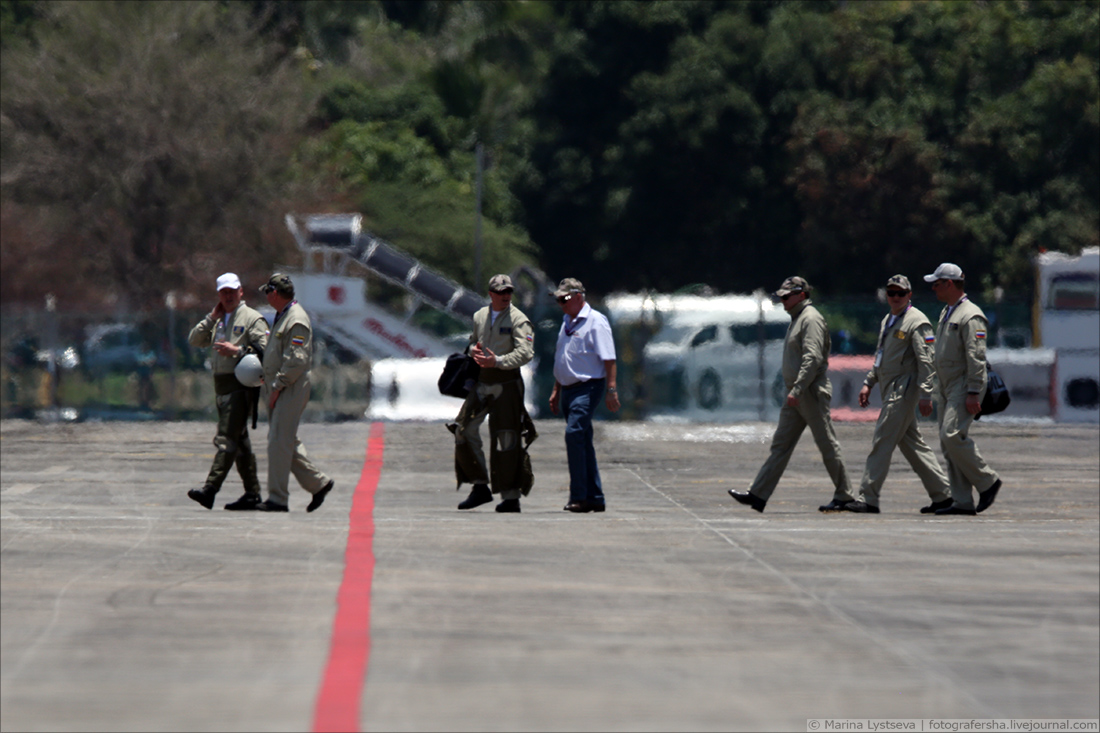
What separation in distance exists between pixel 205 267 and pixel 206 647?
37558 mm

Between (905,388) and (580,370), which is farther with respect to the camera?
(580,370)

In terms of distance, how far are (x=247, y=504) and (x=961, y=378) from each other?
18.1ft

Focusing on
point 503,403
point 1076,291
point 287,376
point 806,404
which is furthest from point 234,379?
point 1076,291

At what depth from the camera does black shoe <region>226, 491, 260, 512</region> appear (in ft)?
44.0

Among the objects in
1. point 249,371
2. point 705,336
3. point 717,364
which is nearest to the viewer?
point 249,371

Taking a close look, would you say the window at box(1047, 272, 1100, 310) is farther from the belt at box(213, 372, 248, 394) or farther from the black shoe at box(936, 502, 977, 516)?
the belt at box(213, 372, 248, 394)

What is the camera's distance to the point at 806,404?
13.2 m

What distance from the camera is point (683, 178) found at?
49.7 m

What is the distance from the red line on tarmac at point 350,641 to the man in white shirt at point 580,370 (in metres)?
1.66

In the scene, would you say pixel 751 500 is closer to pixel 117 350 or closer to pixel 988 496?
pixel 988 496

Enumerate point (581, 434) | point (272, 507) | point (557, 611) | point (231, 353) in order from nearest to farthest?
point (557, 611) < point (231, 353) < point (581, 434) < point (272, 507)

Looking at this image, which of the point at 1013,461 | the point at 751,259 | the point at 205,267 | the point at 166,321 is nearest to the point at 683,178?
the point at 751,259

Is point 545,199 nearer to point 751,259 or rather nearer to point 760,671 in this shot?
point 751,259

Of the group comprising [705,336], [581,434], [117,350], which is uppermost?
[705,336]
